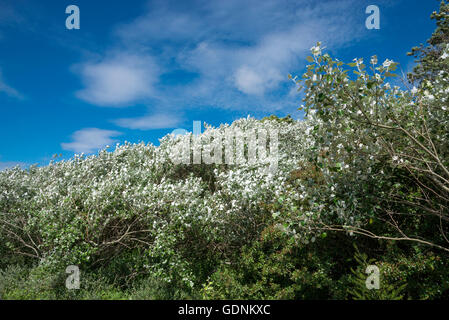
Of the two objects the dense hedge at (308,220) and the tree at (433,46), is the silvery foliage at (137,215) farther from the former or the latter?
the tree at (433,46)

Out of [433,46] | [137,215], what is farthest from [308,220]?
[433,46]

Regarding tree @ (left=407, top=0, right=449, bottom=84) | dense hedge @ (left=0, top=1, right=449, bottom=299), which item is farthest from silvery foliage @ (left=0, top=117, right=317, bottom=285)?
tree @ (left=407, top=0, right=449, bottom=84)

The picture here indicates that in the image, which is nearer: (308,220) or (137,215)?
(308,220)

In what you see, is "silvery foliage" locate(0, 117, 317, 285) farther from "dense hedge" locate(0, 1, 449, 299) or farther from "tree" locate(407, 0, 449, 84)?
"tree" locate(407, 0, 449, 84)

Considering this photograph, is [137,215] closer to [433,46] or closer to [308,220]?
[308,220]

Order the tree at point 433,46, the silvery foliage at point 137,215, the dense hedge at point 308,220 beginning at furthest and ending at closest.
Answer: the tree at point 433,46 → the silvery foliage at point 137,215 → the dense hedge at point 308,220

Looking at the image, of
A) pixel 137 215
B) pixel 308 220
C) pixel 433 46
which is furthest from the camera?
pixel 433 46

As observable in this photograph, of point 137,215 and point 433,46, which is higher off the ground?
point 433,46

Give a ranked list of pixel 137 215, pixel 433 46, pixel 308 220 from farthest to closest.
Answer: pixel 433 46 → pixel 137 215 → pixel 308 220

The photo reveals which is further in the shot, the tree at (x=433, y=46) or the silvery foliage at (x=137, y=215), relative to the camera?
the tree at (x=433, y=46)

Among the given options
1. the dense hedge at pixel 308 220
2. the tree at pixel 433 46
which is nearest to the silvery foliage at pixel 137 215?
the dense hedge at pixel 308 220
